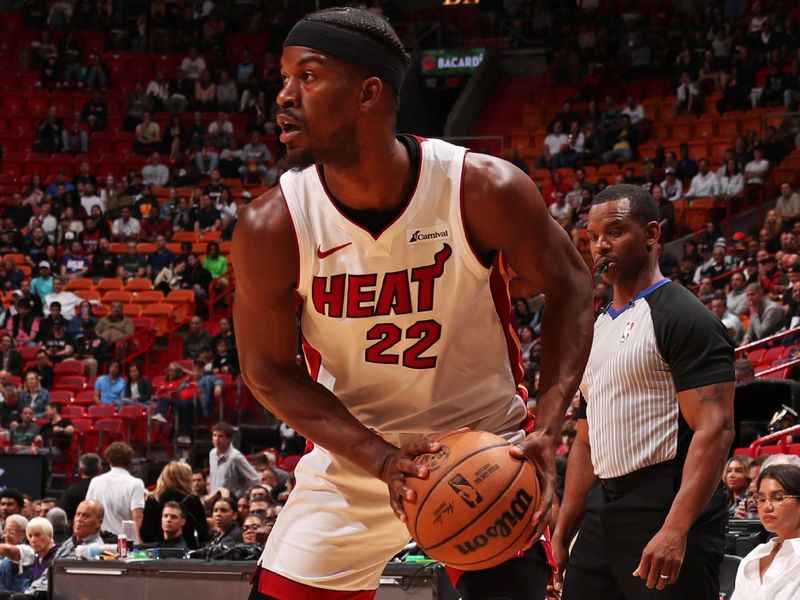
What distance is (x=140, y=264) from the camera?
20.0 metres

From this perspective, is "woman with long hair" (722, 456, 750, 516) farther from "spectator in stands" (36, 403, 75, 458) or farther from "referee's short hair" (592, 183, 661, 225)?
"spectator in stands" (36, 403, 75, 458)

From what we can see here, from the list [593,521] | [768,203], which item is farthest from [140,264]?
[593,521]

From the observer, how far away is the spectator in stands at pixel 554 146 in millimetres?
20672

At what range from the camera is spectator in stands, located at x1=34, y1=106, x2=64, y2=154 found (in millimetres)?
23547

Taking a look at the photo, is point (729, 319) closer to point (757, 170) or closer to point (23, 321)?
point (757, 170)

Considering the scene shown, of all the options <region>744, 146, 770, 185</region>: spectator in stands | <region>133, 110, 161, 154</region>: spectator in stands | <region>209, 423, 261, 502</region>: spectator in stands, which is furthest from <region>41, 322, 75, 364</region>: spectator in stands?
<region>744, 146, 770, 185</region>: spectator in stands

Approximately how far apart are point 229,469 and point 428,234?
8.60 m

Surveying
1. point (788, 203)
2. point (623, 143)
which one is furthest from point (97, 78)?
point (788, 203)

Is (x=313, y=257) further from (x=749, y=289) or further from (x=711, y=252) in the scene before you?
(x=711, y=252)

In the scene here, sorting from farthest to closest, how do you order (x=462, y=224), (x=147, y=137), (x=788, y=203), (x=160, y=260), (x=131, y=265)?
(x=147, y=137) → (x=131, y=265) → (x=160, y=260) → (x=788, y=203) → (x=462, y=224)

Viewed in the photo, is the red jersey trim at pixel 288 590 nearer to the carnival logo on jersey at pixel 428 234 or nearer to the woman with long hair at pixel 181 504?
the carnival logo on jersey at pixel 428 234

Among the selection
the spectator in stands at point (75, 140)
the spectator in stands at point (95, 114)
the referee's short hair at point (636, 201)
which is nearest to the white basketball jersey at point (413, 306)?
the referee's short hair at point (636, 201)

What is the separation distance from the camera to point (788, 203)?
54.4 feet

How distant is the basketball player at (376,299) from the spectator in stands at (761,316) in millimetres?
9792
